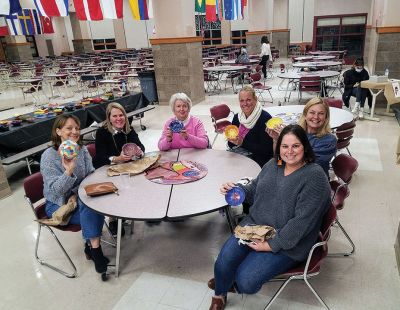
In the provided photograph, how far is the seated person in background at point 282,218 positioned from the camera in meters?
1.89

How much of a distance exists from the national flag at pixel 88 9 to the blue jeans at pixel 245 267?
739 cm

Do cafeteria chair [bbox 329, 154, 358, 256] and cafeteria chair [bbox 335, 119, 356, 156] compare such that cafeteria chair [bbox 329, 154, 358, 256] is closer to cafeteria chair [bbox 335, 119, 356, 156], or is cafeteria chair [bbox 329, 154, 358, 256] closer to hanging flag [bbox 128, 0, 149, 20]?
cafeteria chair [bbox 335, 119, 356, 156]

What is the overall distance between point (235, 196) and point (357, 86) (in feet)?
18.1

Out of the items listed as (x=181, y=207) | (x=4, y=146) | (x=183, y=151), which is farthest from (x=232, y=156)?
(x=4, y=146)

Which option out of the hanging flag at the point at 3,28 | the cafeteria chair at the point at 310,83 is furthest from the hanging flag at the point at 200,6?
the hanging flag at the point at 3,28

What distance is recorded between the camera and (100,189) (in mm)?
2398

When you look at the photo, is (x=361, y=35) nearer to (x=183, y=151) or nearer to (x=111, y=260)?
(x=183, y=151)

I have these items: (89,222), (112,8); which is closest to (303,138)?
(89,222)

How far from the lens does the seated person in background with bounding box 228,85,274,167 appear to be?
317 centimetres

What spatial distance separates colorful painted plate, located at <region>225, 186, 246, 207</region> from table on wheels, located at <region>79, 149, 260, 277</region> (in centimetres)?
6

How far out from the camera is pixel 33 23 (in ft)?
54.1

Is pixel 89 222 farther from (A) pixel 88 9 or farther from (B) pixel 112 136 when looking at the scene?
(A) pixel 88 9

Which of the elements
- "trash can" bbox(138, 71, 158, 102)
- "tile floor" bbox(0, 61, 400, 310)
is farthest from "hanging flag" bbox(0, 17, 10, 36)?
"tile floor" bbox(0, 61, 400, 310)

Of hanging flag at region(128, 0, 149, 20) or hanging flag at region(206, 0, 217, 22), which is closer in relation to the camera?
hanging flag at region(128, 0, 149, 20)
